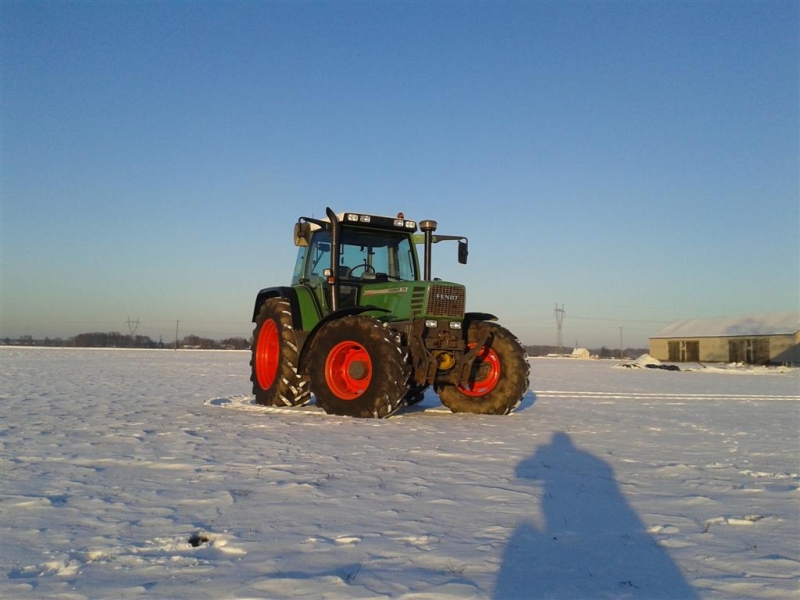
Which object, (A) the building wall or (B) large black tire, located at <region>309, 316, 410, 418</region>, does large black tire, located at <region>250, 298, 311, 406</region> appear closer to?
(B) large black tire, located at <region>309, 316, 410, 418</region>

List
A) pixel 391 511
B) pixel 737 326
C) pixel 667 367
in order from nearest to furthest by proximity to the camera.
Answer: pixel 391 511, pixel 667 367, pixel 737 326

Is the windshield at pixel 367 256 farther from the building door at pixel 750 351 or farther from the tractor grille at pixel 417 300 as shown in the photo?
the building door at pixel 750 351

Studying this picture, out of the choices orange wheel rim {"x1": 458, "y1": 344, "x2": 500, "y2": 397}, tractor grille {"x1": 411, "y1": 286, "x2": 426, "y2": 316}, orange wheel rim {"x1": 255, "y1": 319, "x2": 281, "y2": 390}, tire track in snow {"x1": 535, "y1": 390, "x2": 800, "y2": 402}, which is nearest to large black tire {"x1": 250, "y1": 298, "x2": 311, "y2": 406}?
orange wheel rim {"x1": 255, "y1": 319, "x2": 281, "y2": 390}

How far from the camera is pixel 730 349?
143ft

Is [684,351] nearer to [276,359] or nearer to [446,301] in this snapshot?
[276,359]

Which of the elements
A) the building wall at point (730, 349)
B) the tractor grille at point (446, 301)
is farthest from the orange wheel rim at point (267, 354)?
the building wall at point (730, 349)

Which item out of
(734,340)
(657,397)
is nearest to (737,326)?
(734,340)

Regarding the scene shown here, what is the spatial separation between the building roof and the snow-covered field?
41110 millimetres

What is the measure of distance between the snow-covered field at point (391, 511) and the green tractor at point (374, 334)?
0.85 meters

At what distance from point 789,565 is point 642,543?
2.10 feet

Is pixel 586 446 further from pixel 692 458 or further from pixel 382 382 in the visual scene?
pixel 382 382

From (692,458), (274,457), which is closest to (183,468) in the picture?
(274,457)

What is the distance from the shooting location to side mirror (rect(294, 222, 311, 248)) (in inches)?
365

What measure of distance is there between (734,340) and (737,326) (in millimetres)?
3339
